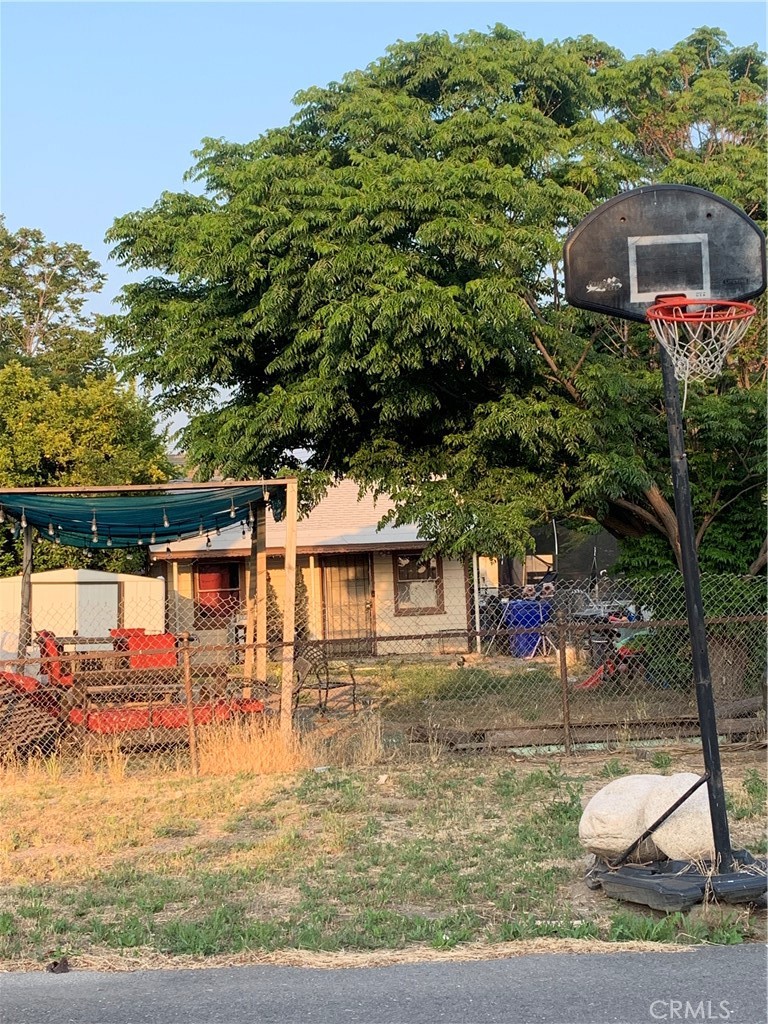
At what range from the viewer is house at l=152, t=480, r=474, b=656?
25.5m

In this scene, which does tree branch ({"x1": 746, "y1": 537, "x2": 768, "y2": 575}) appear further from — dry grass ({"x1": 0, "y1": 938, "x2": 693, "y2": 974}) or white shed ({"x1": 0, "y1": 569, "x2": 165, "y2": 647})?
white shed ({"x1": 0, "y1": 569, "x2": 165, "y2": 647})

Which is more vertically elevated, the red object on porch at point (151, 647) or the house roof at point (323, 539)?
the house roof at point (323, 539)

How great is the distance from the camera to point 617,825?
21.6 feet

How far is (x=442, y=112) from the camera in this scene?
15.1 m

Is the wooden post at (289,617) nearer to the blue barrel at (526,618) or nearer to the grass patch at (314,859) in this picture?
the grass patch at (314,859)

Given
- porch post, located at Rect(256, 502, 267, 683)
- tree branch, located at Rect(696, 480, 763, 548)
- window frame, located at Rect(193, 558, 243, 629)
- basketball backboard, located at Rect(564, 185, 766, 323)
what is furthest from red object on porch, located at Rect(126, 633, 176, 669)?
window frame, located at Rect(193, 558, 243, 629)

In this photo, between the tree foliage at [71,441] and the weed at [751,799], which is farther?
the tree foliage at [71,441]

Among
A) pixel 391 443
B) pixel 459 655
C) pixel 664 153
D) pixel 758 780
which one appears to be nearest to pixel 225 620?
pixel 459 655

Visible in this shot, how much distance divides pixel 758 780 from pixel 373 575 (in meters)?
17.2

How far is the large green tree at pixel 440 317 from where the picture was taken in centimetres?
1237

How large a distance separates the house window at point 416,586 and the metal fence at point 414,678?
0.86m

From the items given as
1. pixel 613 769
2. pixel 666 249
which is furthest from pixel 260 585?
pixel 666 249

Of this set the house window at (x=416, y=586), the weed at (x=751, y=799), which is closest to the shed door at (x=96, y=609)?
the house window at (x=416, y=586)

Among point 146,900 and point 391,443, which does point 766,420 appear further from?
point 146,900
